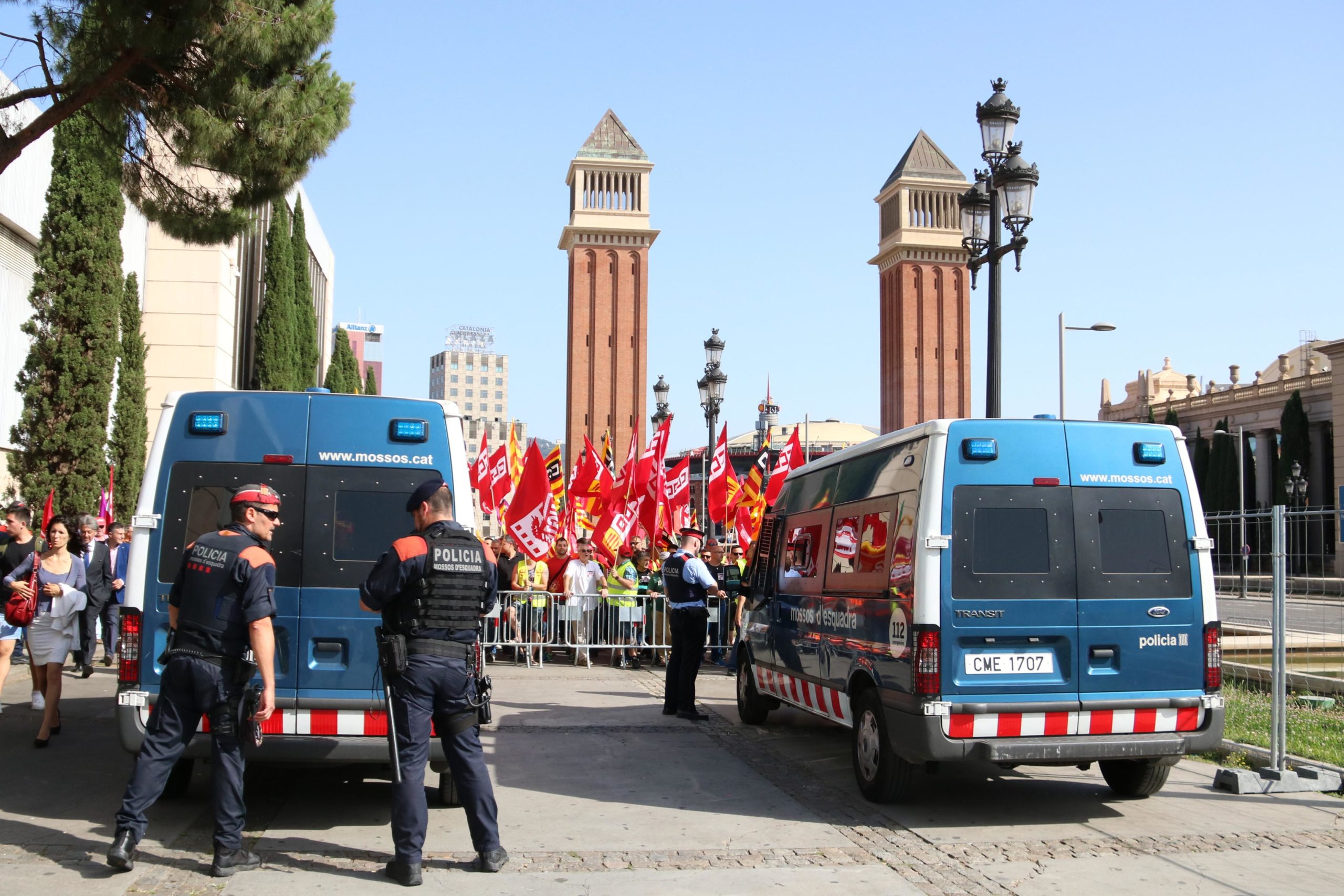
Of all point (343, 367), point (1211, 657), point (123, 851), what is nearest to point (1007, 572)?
point (1211, 657)

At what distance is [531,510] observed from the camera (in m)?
17.1

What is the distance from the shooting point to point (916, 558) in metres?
6.73

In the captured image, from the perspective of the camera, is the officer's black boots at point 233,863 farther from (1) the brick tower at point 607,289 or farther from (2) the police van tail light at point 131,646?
(1) the brick tower at point 607,289

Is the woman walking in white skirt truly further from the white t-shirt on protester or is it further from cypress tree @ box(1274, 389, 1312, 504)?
cypress tree @ box(1274, 389, 1312, 504)

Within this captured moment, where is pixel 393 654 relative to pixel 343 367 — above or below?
below

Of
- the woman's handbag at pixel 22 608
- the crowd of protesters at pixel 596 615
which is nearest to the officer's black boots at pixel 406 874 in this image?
the woman's handbag at pixel 22 608

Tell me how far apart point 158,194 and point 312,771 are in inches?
216

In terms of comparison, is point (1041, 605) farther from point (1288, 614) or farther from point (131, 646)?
point (131, 646)

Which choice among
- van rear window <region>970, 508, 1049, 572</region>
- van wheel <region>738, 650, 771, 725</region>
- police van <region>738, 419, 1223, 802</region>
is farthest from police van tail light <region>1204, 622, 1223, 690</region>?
van wheel <region>738, 650, 771, 725</region>

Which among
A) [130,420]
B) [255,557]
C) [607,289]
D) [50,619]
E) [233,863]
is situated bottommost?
[233,863]

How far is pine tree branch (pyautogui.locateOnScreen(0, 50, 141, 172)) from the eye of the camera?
8.45 meters

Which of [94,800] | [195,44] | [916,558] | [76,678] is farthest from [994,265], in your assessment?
[76,678]

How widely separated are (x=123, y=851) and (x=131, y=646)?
52.4 inches

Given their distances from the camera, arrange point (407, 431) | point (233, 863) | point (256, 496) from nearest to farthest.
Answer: point (233, 863)
point (256, 496)
point (407, 431)
